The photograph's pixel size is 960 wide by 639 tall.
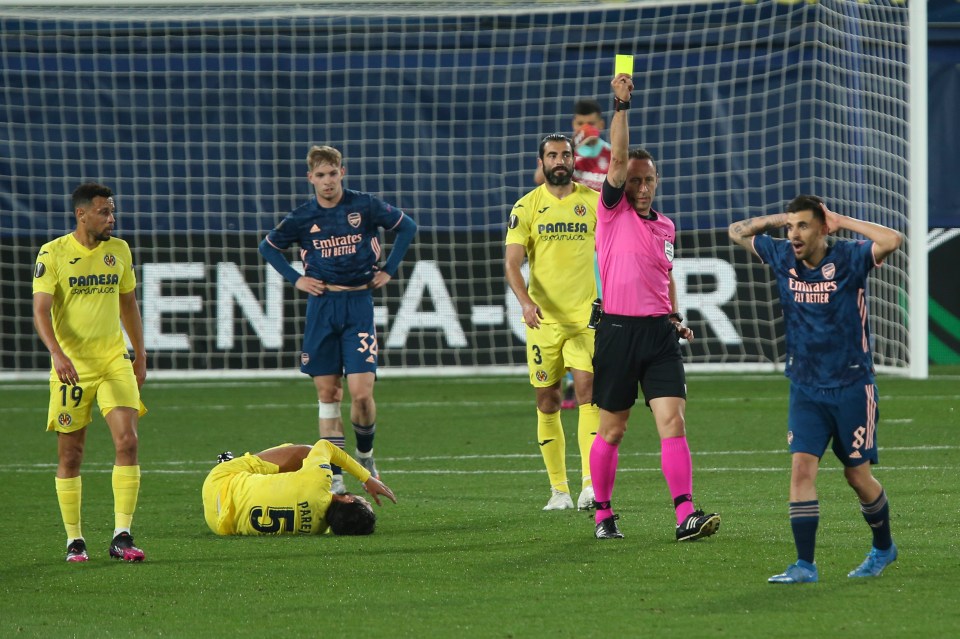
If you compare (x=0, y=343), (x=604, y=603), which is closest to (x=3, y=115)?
(x=0, y=343)

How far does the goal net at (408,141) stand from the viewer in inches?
635

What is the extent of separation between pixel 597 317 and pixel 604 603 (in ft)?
6.30

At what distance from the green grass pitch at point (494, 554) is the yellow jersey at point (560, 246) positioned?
1.14m

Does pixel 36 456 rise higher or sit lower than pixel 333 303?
lower

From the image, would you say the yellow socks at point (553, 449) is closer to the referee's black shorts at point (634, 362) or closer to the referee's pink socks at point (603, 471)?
the referee's pink socks at point (603, 471)

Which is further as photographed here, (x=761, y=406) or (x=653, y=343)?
(x=761, y=406)

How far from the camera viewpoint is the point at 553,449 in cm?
830

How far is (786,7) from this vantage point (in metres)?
16.5

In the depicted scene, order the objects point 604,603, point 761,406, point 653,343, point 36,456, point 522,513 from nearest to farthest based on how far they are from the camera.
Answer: point 604,603 → point 653,343 → point 522,513 → point 36,456 → point 761,406


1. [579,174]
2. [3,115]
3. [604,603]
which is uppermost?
[3,115]

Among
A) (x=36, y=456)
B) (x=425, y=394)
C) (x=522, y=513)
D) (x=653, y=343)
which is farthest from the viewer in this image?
(x=425, y=394)

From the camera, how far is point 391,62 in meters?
16.9

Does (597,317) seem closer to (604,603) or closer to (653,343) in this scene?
(653,343)

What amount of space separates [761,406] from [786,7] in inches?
213
